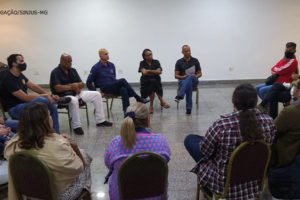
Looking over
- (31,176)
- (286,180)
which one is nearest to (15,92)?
(31,176)

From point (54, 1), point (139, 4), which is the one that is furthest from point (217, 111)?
point (54, 1)

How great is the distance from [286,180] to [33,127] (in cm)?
184

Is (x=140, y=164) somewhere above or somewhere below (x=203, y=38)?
below

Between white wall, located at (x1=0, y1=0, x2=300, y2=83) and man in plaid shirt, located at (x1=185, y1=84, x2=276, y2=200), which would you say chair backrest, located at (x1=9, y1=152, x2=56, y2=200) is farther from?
white wall, located at (x1=0, y1=0, x2=300, y2=83)

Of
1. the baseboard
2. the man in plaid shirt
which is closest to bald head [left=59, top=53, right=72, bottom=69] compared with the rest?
the man in plaid shirt

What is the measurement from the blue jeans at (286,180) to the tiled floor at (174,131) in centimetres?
30

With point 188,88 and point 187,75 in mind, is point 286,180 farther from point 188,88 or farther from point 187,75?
point 187,75

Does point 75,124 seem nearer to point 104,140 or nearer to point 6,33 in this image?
point 104,140

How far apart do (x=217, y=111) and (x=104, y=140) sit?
6.77 ft

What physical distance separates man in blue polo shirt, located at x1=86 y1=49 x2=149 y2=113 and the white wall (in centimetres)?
206

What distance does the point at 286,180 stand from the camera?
2.08 metres

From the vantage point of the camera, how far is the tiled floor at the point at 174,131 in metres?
2.61

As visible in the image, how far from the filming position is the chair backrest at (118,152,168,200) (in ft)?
5.19

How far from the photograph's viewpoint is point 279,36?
21.3 feet
